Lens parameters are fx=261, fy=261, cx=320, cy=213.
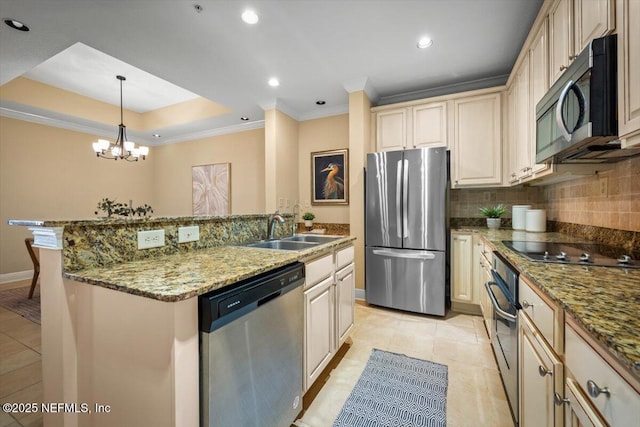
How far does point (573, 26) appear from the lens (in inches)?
55.2

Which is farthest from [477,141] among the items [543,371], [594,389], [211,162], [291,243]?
[211,162]

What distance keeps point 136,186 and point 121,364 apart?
5773 millimetres

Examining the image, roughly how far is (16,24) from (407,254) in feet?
13.1

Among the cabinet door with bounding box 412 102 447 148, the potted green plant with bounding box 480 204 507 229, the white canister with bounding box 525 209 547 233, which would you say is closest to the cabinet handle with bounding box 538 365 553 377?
the white canister with bounding box 525 209 547 233

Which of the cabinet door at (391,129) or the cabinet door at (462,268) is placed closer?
the cabinet door at (462,268)

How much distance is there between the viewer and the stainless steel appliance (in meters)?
1.03

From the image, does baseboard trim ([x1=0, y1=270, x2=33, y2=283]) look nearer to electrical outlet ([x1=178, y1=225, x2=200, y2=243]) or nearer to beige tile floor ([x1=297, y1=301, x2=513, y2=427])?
electrical outlet ([x1=178, y1=225, x2=200, y2=243])

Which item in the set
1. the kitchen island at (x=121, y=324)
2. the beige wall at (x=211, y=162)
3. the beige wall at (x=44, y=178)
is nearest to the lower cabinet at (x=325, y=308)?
the kitchen island at (x=121, y=324)

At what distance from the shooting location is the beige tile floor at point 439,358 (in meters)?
1.49

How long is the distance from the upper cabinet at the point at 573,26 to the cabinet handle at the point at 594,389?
4.39ft

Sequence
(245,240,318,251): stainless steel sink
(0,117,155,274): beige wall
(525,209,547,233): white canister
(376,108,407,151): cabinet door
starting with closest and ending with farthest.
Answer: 1. (245,240,318,251): stainless steel sink
2. (525,209,547,233): white canister
3. (376,108,407,151): cabinet door
4. (0,117,155,274): beige wall

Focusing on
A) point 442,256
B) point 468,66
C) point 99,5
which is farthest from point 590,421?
point 99,5

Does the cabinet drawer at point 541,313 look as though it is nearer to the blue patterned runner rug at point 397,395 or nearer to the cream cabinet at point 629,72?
the cream cabinet at point 629,72

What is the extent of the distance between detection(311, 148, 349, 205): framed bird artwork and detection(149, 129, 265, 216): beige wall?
1.08m
